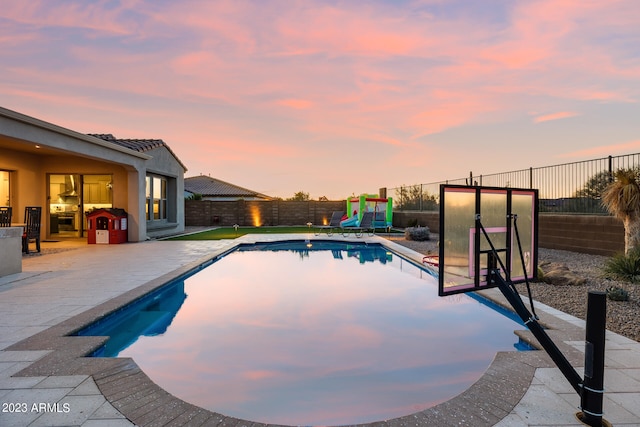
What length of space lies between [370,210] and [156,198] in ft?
36.0

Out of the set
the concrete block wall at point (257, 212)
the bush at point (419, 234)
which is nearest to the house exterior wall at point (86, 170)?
the concrete block wall at point (257, 212)

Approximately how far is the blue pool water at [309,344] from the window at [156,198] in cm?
906

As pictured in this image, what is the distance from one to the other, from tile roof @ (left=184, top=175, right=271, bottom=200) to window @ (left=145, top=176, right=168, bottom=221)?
16773 millimetres

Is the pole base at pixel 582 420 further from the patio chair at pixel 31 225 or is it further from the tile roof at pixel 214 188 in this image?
the tile roof at pixel 214 188

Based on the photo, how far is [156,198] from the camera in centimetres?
1581

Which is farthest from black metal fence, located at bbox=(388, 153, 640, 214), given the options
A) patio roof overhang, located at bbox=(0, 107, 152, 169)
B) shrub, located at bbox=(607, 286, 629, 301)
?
patio roof overhang, located at bbox=(0, 107, 152, 169)

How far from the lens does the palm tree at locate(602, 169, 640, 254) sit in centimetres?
664

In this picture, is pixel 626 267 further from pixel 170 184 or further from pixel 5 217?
pixel 170 184

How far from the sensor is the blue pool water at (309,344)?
299 centimetres

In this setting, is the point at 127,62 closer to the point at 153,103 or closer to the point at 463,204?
the point at 153,103

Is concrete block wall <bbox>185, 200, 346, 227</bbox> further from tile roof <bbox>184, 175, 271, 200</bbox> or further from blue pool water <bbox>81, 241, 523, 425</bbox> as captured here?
blue pool water <bbox>81, 241, 523, 425</bbox>

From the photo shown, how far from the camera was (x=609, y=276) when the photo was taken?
6.28 meters

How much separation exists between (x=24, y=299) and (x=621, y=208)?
402 inches

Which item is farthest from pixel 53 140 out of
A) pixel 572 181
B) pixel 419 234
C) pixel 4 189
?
pixel 572 181
